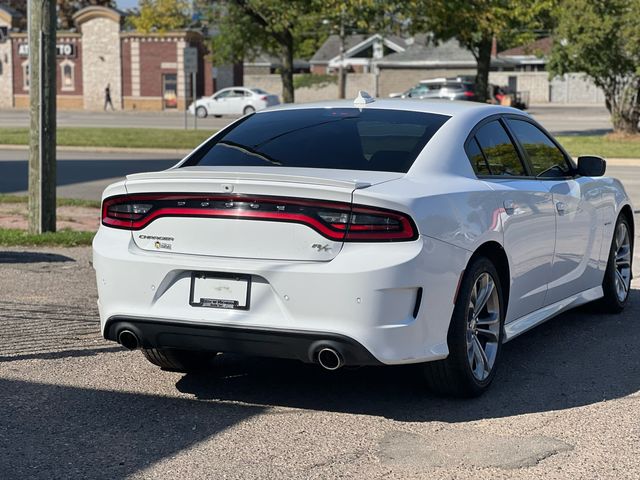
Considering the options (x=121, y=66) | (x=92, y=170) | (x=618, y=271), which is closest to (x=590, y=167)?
(x=618, y=271)

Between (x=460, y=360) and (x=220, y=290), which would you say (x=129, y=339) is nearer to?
(x=220, y=290)

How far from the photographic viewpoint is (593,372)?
22.6 feet

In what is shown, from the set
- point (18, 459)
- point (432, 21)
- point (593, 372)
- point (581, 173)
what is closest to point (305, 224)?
point (18, 459)

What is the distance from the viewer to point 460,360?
5.98 m

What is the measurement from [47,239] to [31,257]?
3.47 feet

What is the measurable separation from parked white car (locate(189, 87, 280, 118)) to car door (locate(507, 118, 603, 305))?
4857cm

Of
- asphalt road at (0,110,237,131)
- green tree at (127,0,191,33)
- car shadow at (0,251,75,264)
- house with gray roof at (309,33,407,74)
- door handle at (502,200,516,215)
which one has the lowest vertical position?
car shadow at (0,251,75,264)

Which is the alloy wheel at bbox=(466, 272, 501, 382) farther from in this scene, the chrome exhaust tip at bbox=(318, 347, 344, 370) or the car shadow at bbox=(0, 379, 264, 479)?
the car shadow at bbox=(0, 379, 264, 479)

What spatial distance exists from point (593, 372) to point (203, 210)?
266 centimetres

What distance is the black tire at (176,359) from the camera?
6.62 m

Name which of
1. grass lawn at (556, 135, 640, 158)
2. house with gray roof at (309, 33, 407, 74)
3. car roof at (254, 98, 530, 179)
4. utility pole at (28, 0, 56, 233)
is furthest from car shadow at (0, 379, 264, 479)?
house with gray roof at (309, 33, 407, 74)

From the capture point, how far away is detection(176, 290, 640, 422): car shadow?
6109 mm

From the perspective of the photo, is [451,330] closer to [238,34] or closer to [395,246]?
[395,246]

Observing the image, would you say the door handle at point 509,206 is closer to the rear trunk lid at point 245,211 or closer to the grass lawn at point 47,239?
the rear trunk lid at point 245,211
